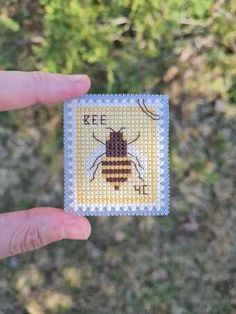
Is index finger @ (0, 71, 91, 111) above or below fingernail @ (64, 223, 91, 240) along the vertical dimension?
above

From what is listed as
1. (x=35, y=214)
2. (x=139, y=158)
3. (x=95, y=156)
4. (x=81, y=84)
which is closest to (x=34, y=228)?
(x=35, y=214)

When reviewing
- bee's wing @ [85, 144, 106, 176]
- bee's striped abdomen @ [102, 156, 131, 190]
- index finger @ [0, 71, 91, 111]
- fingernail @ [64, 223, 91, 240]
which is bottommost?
fingernail @ [64, 223, 91, 240]

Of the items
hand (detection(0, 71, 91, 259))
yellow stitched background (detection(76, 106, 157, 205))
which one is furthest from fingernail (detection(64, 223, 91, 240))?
yellow stitched background (detection(76, 106, 157, 205))

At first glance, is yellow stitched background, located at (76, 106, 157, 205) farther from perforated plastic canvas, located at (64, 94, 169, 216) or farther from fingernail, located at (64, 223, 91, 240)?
fingernail, located at (64, 223, 91, 240)

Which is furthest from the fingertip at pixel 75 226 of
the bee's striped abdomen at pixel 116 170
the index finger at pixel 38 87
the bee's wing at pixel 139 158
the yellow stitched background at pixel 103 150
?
the index finger at pixel 38 87

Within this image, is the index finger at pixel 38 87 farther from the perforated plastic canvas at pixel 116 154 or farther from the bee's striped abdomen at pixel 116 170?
the bee's striped abdomen at pixel 116 170

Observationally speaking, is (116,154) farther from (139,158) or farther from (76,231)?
(76,231)

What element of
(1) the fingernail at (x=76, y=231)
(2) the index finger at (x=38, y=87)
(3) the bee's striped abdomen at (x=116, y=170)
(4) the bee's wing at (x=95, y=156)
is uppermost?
(2) the index finger at (x=38, y=87)
